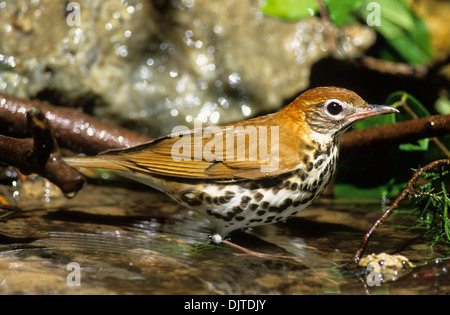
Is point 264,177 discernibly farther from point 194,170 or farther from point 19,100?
point 19,100

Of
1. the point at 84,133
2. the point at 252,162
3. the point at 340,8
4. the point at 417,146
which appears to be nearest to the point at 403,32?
the point at 340,8

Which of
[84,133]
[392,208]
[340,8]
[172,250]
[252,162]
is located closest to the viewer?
[392,208]

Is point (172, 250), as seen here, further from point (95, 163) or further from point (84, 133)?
point (84, 133)

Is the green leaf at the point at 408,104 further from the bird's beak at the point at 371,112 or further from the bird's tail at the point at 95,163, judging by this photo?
the bird's tail at the point at 95,163

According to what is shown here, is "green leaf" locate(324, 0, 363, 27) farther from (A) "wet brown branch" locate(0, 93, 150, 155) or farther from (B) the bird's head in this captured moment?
(A) "wet brown branch" locate(0, 93, 150, 155)

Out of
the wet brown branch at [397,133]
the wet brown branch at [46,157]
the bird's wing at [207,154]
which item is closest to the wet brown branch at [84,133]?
the bird's wing at [207,154]

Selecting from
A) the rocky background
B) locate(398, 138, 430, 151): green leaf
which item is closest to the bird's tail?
the rocky background
